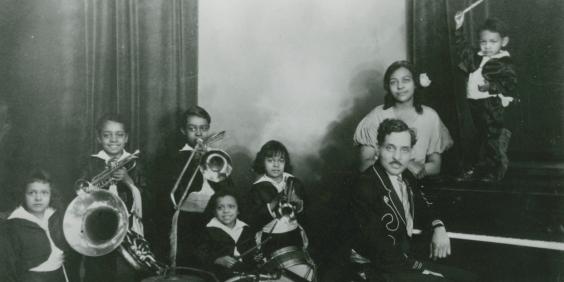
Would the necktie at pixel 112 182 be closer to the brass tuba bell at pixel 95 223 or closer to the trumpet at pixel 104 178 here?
the trumpet at pixel 104 178

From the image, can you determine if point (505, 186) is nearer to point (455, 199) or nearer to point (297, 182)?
point (455, 199)

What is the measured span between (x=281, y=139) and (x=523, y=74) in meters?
1.96

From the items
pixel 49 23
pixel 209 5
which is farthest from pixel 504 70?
pixel 49 23

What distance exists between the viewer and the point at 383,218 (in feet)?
8.61

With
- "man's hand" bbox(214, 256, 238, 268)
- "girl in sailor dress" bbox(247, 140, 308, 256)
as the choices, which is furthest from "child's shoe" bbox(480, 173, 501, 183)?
"man's hand" bbox(214, 256, 238, 268)

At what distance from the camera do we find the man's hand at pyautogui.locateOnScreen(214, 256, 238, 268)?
10.0 ft

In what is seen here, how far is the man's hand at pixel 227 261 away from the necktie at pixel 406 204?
1.02 meters

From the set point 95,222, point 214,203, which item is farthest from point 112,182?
point 214,203

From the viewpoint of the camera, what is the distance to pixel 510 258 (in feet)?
7.36

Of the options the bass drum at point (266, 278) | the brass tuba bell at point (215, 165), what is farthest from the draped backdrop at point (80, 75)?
the bass drum at point (266, 278)

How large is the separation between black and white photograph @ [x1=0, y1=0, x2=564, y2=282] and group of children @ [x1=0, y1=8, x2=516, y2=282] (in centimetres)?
1

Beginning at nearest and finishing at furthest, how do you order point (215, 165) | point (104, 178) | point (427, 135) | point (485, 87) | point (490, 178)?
point (490, 178) < point (485, 87) < point (104, 178) < point (427, 135) < point (215, 165)

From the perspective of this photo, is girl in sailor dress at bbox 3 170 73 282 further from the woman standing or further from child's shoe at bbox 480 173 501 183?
child's shoe at bbox 480 173 501 183

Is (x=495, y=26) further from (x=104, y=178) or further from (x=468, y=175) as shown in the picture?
(x=104, y=178)
